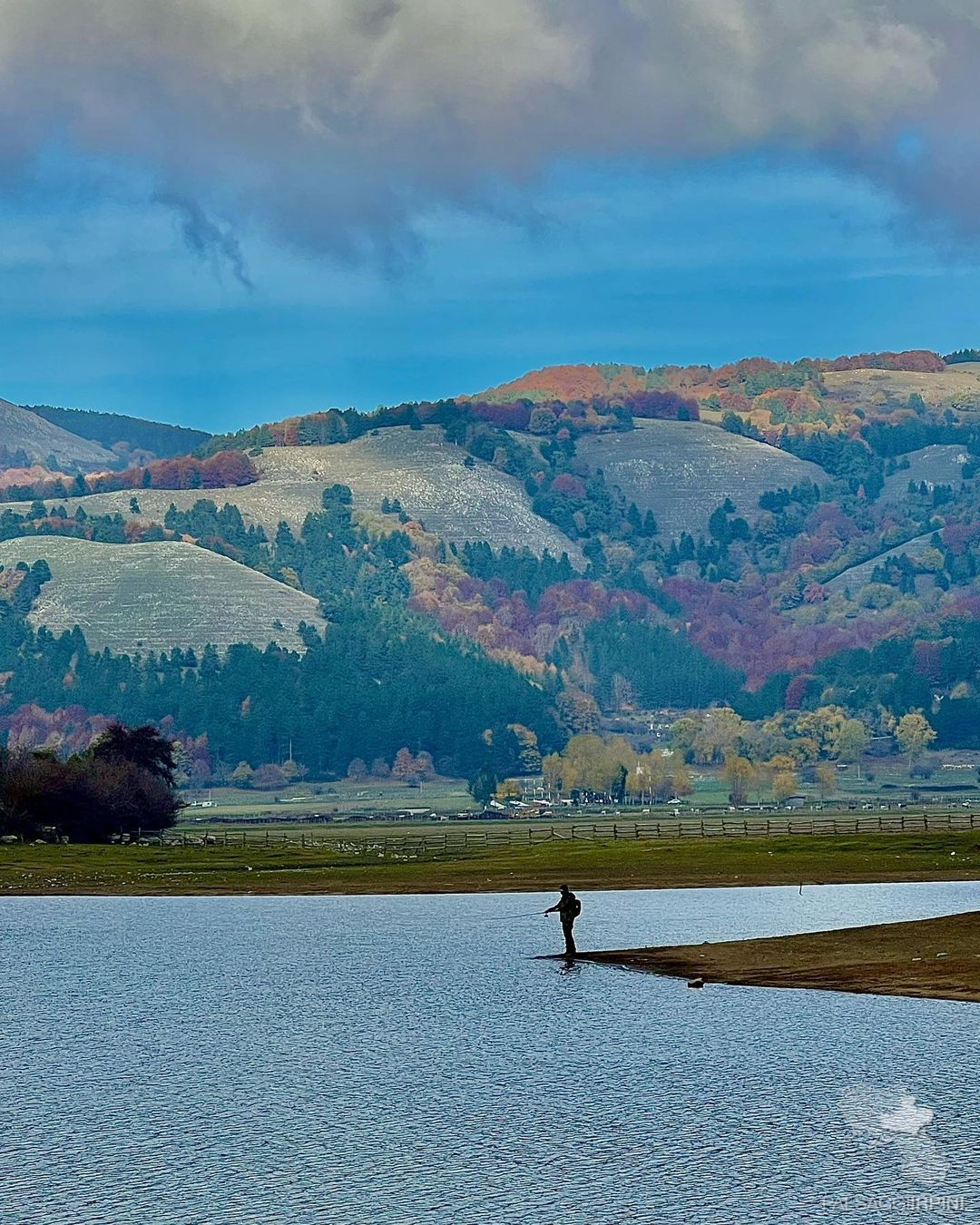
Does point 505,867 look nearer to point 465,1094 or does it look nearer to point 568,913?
point 568,913

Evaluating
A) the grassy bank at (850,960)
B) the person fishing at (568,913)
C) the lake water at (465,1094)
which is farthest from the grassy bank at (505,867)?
the person fishing at (568,913)

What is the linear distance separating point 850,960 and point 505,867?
250 feet

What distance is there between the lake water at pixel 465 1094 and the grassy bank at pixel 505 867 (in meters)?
40.9

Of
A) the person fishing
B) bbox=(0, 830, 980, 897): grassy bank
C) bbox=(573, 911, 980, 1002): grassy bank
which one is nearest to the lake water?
the person fishing

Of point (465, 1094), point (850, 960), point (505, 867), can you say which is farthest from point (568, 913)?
point (505, 867)

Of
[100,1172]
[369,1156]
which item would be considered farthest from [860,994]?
[100,1172]

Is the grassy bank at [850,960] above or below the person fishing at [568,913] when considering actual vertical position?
below

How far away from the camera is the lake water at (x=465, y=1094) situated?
4256 centimetres

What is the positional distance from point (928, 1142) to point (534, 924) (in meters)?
56.7

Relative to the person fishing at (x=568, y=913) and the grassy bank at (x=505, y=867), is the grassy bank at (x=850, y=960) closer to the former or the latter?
the person fishing at (x=568, y=913)

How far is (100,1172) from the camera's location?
4541cm

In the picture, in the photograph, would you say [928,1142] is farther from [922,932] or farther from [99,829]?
[99,829]

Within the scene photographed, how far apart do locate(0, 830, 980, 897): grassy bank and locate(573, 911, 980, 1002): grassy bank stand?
3975 centimetres

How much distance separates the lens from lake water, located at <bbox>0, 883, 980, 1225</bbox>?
4256 centimetres
